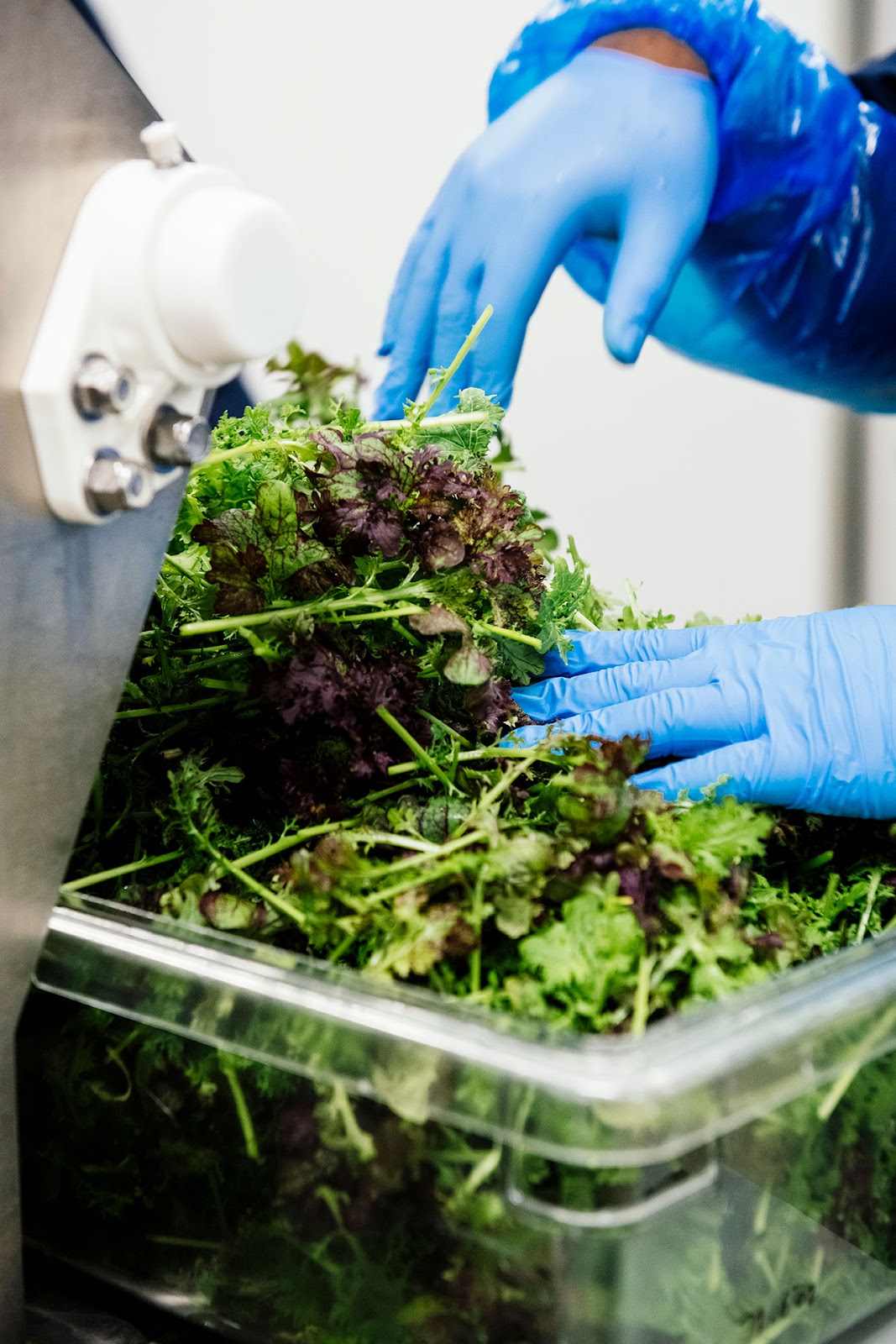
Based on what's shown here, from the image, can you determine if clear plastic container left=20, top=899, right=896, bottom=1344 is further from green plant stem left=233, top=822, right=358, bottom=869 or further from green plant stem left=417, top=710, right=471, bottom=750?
green plant stem left=417, top=710, right=471, bottom=750

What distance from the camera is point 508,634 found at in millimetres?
1024

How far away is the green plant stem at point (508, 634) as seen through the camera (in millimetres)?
1017

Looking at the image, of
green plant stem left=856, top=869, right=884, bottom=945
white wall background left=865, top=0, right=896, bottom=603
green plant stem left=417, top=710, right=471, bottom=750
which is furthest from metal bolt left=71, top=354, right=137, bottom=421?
white wall background left=865, top=0, right=896, bottom=603

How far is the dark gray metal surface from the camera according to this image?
0.61m

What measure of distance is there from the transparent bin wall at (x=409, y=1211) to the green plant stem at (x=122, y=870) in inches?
3.8

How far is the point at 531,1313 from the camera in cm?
63

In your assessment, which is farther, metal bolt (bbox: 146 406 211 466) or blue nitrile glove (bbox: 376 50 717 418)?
blue nitrile glove (bbox: 376 50 717 418)

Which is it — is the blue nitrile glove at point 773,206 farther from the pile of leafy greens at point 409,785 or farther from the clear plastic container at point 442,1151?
the clear plastic container at point 442,1151

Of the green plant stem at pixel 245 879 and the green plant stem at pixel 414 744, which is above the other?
the green plant stem at pixel 414 744

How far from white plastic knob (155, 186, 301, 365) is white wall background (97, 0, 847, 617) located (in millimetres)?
2251

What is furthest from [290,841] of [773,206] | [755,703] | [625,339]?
[773,206]

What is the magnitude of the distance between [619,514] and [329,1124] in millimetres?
2609

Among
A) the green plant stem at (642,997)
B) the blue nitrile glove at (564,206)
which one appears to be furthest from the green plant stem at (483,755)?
the blue nitrile glove at (564,206)

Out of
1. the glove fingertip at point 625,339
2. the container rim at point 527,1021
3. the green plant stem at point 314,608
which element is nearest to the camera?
the container rim at point 527,1021
